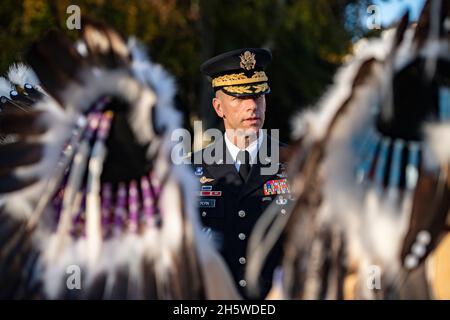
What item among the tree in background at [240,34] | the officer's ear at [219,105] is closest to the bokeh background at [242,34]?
the tree in background at [240,34]

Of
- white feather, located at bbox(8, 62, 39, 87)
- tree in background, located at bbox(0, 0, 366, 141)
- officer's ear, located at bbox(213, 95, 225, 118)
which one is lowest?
white feather, located at bbox(8, 62, 39, 87)

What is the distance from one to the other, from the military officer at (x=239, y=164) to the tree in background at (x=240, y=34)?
6.01 m

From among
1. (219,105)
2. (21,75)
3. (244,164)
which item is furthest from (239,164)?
(21,75)

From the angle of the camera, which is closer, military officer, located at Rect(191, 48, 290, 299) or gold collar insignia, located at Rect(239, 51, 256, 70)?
military officer, located at Rect(191, 48, 290, 299)

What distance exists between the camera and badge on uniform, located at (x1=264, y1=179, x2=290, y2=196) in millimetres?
2659

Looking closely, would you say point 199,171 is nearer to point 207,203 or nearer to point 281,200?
point 207,203

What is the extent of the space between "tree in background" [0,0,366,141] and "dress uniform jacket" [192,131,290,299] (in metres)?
6.11

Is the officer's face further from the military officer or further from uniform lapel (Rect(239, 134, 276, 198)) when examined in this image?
uniform lapel (Rect(239, 134, 276, 198))

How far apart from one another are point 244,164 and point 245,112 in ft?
0.67

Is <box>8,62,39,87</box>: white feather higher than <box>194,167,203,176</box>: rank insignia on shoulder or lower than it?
higher

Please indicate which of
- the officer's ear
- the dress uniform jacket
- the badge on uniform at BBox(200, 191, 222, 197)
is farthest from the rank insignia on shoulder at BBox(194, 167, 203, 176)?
the officer's ear

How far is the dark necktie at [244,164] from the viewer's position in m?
2.78
